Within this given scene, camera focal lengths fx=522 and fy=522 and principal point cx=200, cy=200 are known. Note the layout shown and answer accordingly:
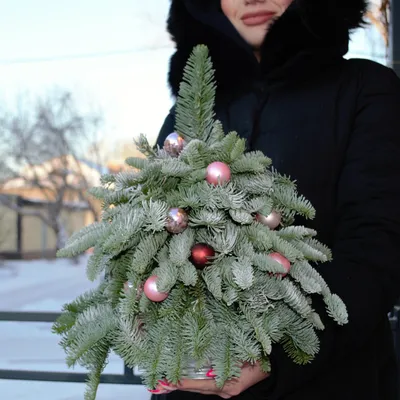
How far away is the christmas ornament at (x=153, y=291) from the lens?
1.65 ft

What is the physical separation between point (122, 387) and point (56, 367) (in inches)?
12.6

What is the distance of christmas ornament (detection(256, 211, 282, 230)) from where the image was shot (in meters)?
0.55

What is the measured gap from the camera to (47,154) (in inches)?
82.1

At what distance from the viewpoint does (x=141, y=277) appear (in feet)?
1.72

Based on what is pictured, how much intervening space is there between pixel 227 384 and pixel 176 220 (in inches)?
7.1

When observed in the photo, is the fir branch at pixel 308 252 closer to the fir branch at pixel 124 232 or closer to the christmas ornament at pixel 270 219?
the christmas ornament at pixel 270 219

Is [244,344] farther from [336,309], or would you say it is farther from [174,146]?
[174,146]

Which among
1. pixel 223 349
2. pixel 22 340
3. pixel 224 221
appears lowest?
pixel 22 340

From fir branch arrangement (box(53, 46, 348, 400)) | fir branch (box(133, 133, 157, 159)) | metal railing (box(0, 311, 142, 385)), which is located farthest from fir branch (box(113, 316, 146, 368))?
metal railing (box(0, 311, 142, 385))

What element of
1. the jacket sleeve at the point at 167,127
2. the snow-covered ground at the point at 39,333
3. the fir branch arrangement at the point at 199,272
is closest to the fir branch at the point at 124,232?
the fir branch arrangement at the point at 199,272

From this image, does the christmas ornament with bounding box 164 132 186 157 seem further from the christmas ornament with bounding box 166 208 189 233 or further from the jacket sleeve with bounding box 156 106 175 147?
the jacket sleeve with bounding box 156 106 175 147

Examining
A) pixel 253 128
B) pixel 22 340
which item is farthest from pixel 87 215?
pixel 253 128

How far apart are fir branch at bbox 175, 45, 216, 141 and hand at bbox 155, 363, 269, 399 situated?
0.27 metres

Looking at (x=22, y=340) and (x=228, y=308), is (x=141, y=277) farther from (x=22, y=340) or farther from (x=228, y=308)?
(x=22, y=340)
